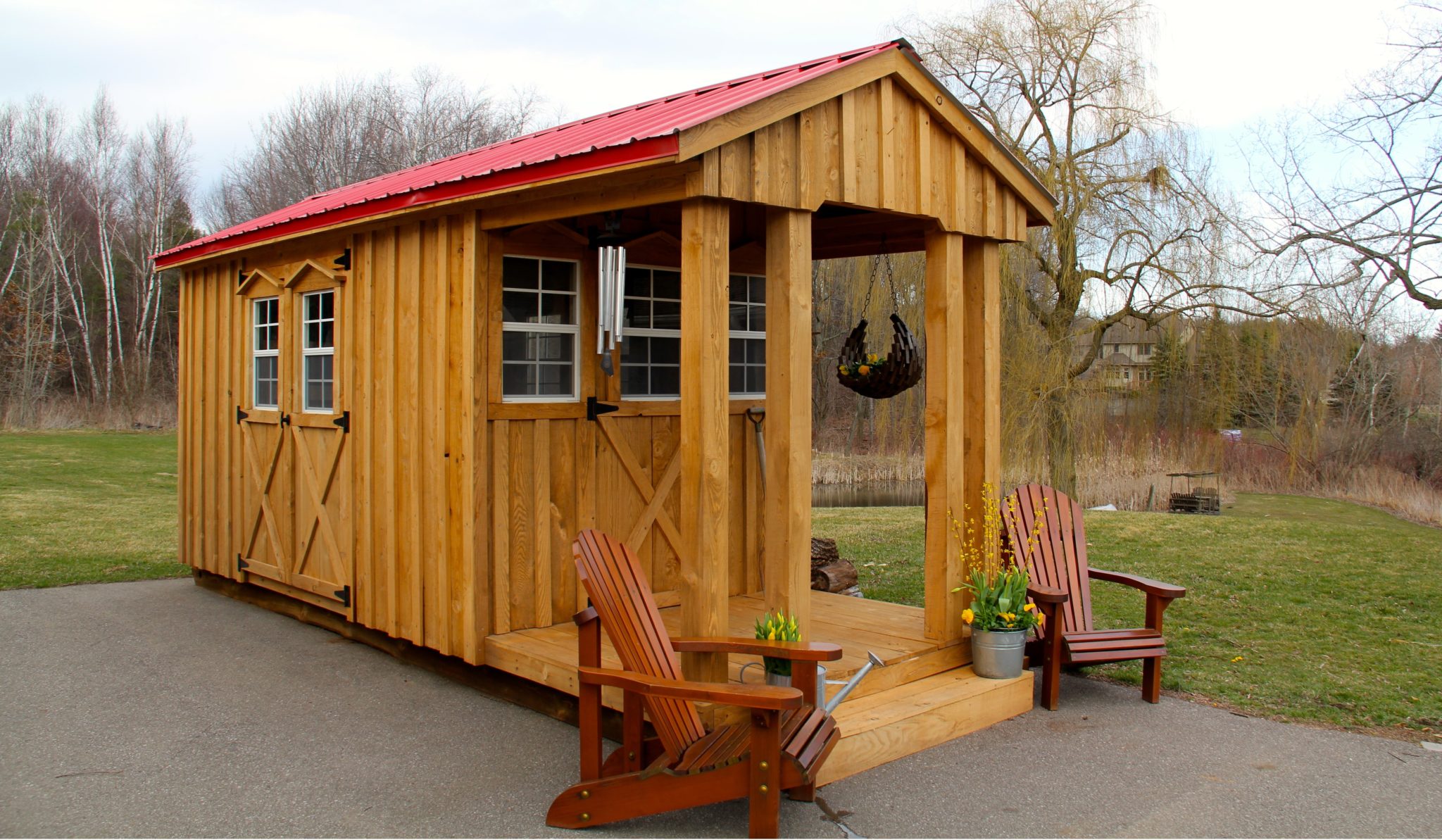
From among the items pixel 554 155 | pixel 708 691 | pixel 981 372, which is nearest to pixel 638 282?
pixel 554 155

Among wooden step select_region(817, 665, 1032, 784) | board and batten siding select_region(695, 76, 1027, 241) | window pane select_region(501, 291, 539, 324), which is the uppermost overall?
board and batten siding select_region(695, 76, 1027, 241)

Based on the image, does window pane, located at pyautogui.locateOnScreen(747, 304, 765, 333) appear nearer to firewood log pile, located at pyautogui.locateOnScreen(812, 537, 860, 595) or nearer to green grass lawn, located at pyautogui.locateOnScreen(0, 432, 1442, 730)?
firewood log pile, located at pyautogui.locateOnScreen(812, 537, 860, 595)

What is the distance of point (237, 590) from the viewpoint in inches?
305

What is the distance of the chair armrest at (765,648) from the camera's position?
3.92 m

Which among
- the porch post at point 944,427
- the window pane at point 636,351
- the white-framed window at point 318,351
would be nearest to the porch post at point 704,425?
the porch post at point 944,427

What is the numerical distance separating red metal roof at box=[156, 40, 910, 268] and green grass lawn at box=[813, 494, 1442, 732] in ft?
11.5

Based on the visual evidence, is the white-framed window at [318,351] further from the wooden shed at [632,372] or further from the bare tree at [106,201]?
the bare tree at [106,201]

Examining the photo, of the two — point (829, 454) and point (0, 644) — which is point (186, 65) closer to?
point (829, 454)

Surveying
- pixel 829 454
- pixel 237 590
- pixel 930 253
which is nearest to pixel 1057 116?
pixel 829 454

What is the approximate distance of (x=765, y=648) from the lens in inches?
157

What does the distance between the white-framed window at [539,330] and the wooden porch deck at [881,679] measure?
121 centimetres

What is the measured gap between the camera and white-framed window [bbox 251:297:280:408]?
7.16m

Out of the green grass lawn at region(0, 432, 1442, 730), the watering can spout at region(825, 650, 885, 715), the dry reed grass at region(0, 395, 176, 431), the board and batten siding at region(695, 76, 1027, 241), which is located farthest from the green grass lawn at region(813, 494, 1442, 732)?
the dry reed grass at region(0, 395, 176, 431)

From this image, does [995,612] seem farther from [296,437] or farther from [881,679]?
[296,437]
